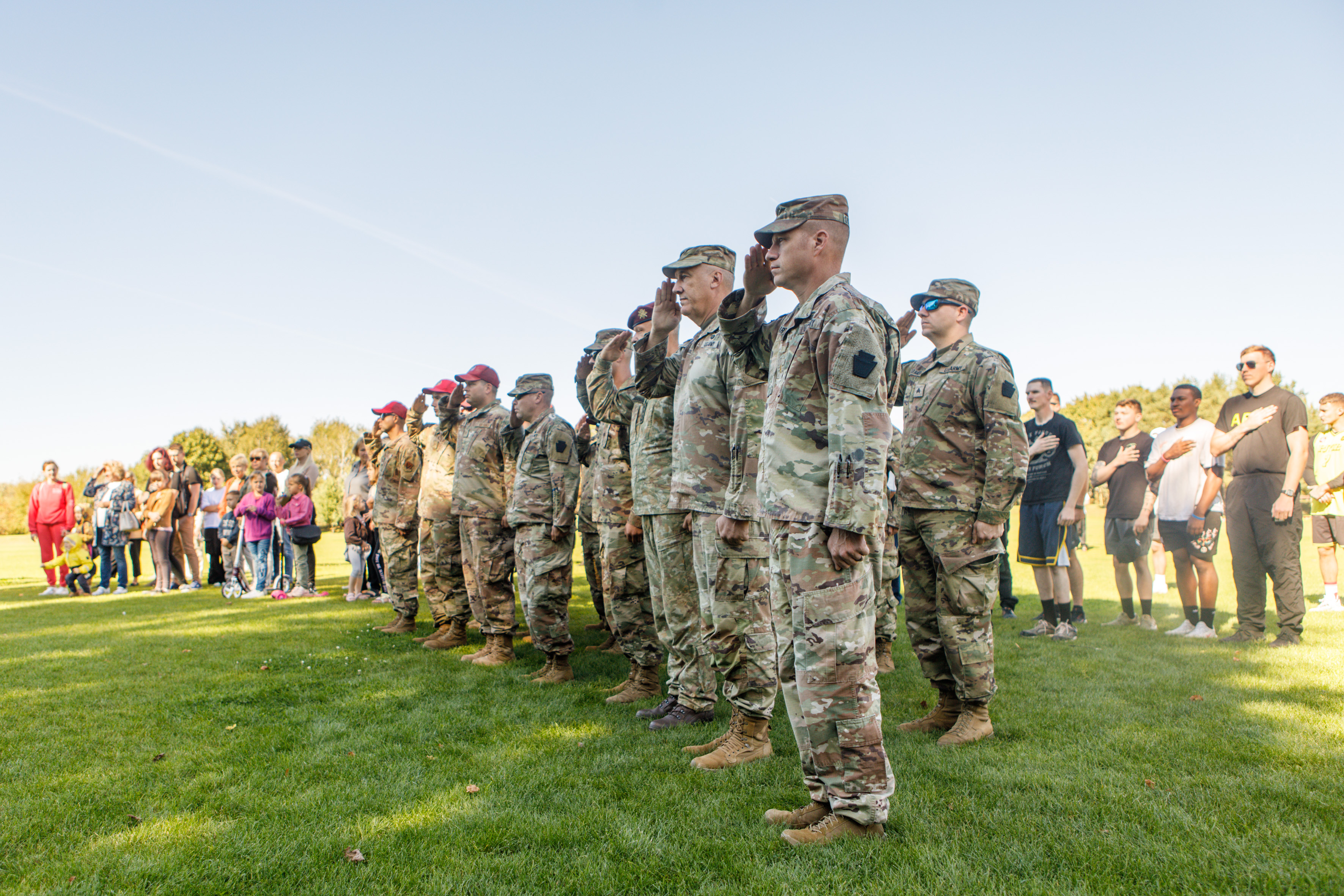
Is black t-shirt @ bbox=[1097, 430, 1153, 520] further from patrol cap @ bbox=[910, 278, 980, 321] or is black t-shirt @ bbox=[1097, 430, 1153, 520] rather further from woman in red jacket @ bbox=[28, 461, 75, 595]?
woman in red jacket @ bbox=[28, 461, 75, 595]

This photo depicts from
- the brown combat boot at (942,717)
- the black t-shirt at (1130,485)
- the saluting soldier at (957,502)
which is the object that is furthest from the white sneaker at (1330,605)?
the brown combat boot at (942,717)

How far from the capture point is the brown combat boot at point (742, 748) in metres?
3.84

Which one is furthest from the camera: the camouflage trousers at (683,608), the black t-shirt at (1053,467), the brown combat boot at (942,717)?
the black t-shirt at (1053,467)

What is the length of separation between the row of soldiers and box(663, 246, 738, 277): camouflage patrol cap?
0.01 m

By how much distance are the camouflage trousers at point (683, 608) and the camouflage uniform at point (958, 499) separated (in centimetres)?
132

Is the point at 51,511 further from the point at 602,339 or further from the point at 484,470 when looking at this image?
the point at 602,339

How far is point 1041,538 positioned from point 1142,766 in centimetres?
460

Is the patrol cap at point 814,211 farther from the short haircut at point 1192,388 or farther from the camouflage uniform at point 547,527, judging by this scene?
the short haircut at point 1192,388

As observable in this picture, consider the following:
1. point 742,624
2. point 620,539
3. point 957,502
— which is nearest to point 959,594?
point 957,502

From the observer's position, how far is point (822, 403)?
10.00 feet

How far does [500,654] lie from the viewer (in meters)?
6.82

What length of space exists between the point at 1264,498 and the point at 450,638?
793cm

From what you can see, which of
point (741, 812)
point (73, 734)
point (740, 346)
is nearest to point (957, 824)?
point (741, 812)

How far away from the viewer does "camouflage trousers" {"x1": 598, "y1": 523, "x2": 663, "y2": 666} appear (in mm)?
5711
